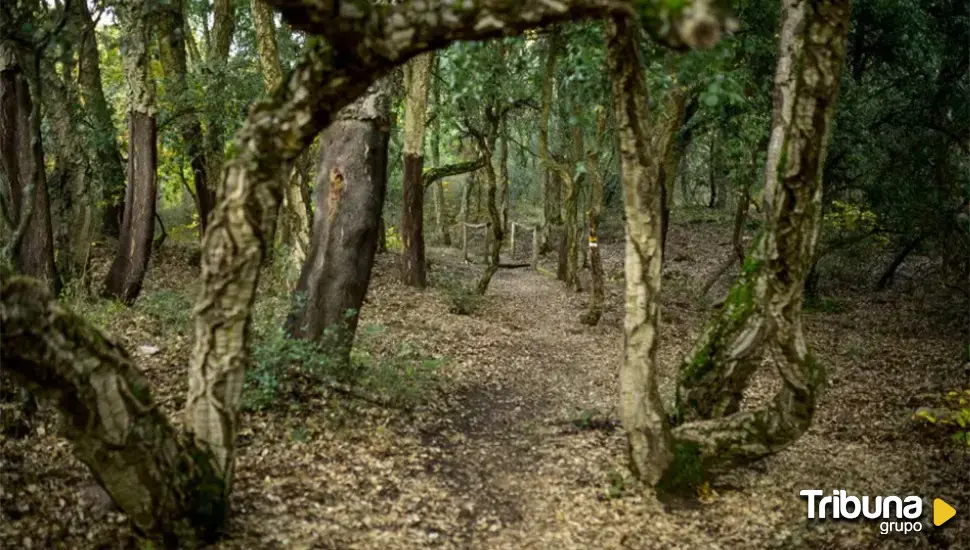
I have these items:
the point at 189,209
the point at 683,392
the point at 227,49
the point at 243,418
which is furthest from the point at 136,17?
the point at 189,209

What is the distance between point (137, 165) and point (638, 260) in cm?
823

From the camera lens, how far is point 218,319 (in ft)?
15.1

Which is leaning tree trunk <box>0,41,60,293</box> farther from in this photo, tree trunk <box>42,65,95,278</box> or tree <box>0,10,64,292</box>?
tree trunk <box>42,65,95,278</box>

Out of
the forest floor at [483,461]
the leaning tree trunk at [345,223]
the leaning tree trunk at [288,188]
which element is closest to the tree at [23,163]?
the forest floor at [483,461]

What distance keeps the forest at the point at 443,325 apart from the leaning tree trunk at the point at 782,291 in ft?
0.08

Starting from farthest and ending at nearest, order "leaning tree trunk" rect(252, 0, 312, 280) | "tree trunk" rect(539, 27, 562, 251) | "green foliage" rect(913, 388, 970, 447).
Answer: "tree trunk" rect(539, 27, 562, 251) < "leaning tree trunk" rect(252, 0, 312, 280) < "green foliage" rect(913, 388, 970, 447)

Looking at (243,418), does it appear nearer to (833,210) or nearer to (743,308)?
(743,308)

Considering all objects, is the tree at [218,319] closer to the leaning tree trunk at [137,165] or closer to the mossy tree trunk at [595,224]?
the leaning tree trunk at [137,165]

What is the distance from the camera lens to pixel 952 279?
1463 cm

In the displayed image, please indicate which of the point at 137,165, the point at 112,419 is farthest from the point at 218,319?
the point at 137,165

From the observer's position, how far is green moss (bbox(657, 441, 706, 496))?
627cm

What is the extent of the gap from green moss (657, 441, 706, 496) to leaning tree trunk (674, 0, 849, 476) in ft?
0.17

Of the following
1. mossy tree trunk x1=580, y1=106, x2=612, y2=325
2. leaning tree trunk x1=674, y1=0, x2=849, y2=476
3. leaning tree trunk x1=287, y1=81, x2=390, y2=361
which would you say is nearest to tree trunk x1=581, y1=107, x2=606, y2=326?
mossy tree trunk x1=580, y1=106, x2=612, y2=325

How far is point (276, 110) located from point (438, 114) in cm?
1367
